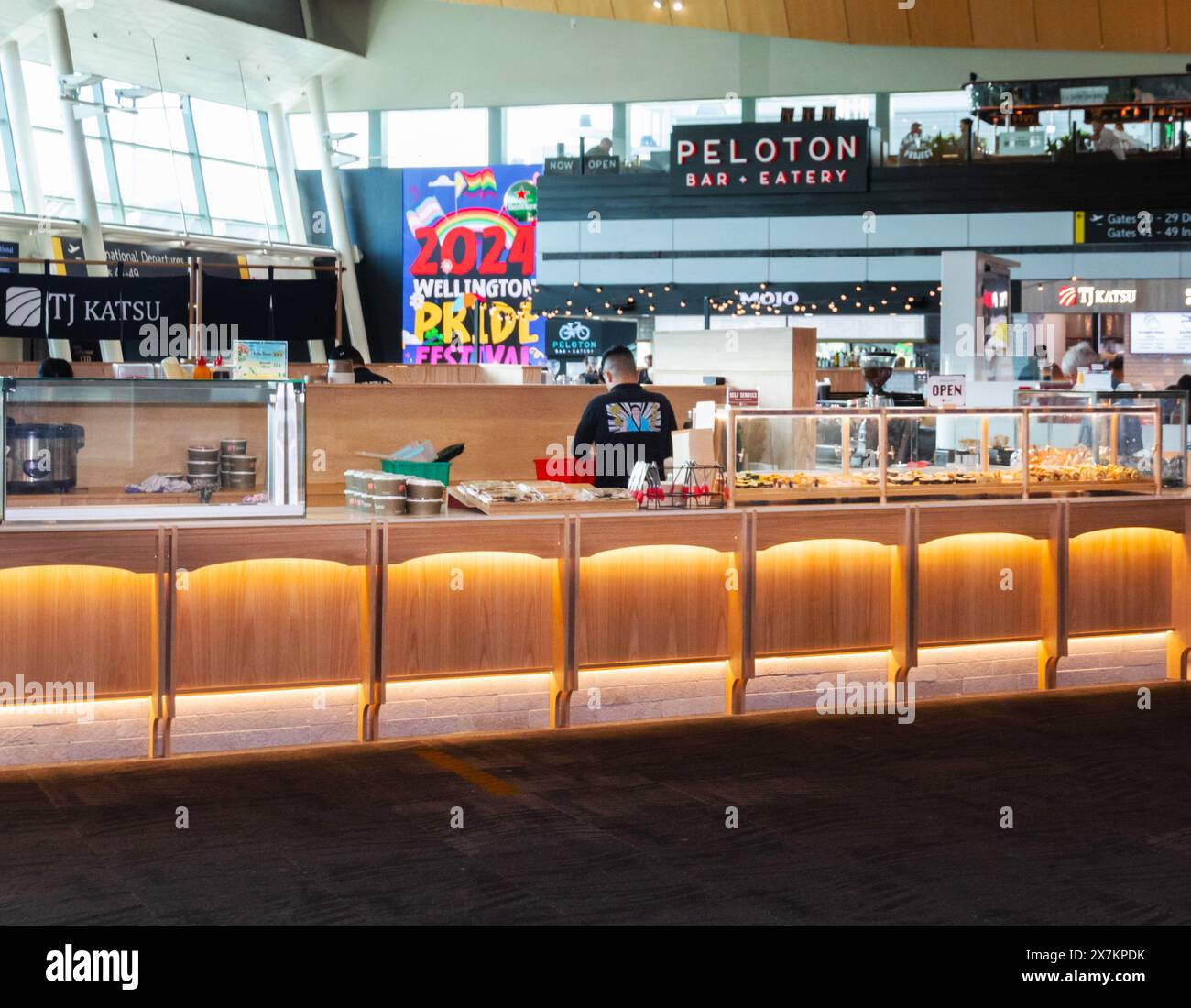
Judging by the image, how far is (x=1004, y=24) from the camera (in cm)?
1936

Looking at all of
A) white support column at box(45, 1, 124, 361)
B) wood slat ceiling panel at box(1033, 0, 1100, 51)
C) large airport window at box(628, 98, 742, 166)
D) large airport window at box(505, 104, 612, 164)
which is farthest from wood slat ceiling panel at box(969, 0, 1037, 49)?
white support column at box(45, 1, 124, 361)

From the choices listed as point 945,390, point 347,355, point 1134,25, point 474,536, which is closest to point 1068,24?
point 1134,25

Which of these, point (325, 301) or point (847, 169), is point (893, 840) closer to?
point (325, 301)

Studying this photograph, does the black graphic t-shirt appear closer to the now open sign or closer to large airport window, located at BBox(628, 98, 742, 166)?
the now open sign

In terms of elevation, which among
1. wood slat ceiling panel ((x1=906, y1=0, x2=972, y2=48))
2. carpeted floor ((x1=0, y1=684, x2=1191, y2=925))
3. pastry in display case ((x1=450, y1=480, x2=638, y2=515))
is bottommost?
carpeted floor ((x1=0, y1=684, x2=1191, y2=925))

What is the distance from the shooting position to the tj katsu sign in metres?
17.6

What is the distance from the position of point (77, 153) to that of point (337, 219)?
611cm

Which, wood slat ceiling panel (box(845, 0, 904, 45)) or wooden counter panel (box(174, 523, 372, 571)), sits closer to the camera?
wooden counter panel (box(174, 523, 372, 571))

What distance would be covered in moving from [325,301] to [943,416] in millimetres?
4646

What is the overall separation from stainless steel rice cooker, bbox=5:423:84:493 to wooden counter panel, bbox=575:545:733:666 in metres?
2.09

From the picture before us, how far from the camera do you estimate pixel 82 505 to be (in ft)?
18.6

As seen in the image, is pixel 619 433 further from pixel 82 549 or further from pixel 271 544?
pixel 82 549

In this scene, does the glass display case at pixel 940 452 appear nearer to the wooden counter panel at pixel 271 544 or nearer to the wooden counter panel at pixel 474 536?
the wooden counter panel at pixel 474 536

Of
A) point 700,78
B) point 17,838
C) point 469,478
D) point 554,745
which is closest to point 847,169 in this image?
point 700,78
